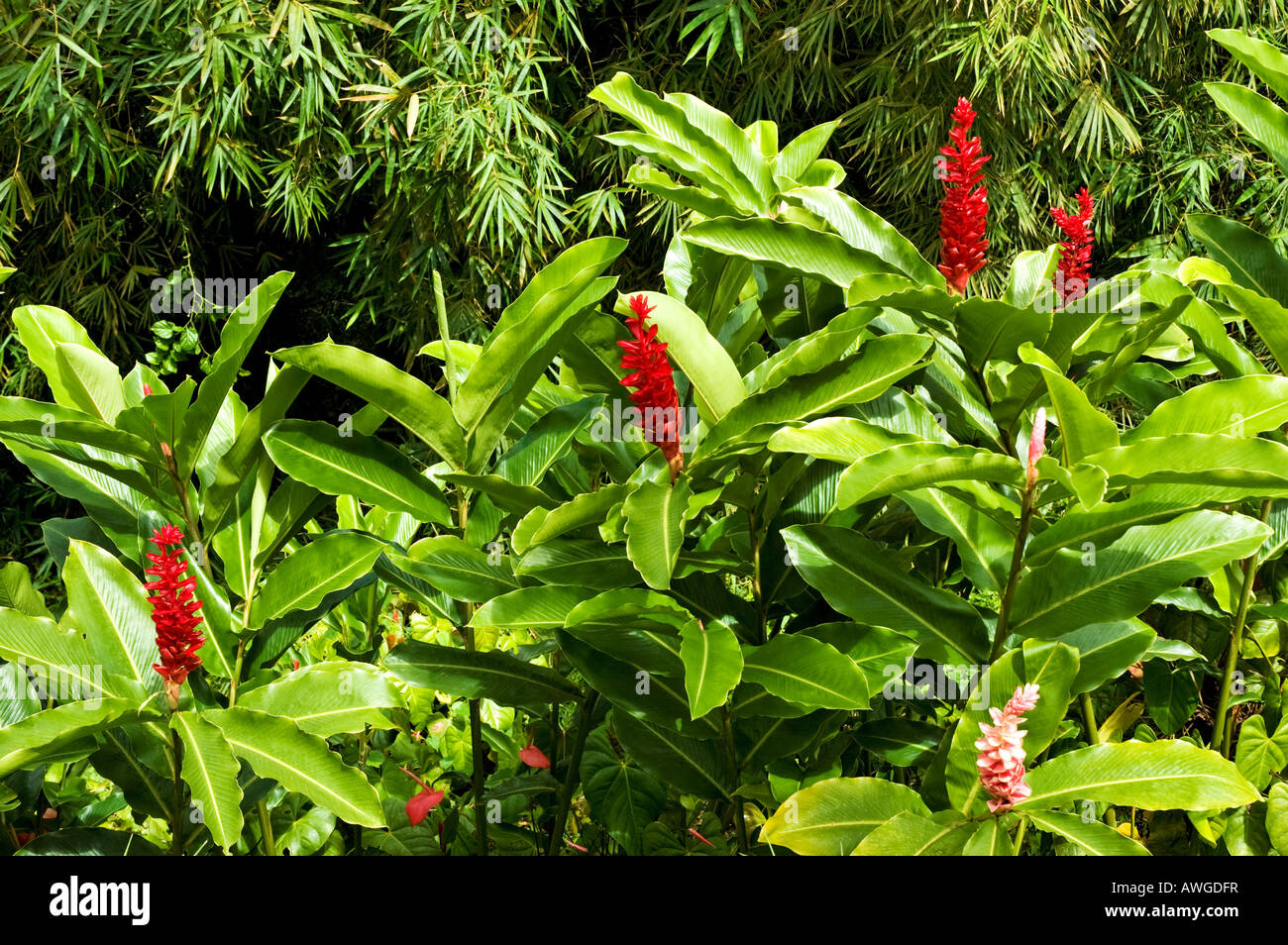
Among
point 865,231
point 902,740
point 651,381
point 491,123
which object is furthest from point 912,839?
point 491,123

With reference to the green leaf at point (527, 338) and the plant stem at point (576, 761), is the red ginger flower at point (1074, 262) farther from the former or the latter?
the plant stem at point (576, 761)

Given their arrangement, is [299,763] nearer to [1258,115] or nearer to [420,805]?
[420,805]

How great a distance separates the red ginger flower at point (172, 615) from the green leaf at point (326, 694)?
68mm

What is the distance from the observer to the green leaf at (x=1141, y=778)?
31.4 inches

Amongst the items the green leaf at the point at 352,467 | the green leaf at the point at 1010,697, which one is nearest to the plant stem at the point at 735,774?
the green leaf at the point at 1010,697

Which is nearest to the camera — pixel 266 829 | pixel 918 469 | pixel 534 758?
pixel 918 469

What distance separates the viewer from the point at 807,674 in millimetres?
854

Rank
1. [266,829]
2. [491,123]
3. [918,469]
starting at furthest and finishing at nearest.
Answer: [491,123], [266,829], [918,469]

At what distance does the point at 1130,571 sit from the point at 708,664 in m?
0.33

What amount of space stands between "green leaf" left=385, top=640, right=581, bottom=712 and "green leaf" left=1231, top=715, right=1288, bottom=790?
65 cm

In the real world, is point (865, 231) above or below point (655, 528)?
above

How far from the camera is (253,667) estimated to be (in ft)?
3.32
